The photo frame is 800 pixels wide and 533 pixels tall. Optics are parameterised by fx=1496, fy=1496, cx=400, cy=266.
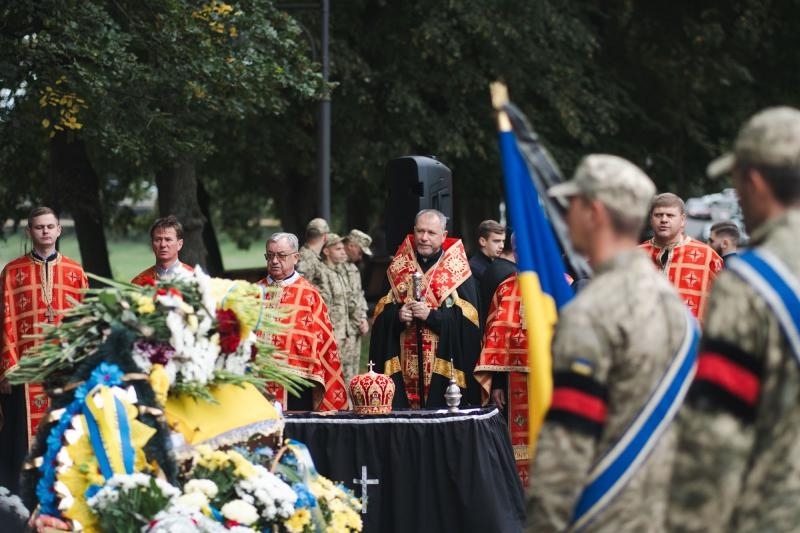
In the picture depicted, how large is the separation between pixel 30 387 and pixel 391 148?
12500 millimetres

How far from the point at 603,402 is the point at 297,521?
2409 mm

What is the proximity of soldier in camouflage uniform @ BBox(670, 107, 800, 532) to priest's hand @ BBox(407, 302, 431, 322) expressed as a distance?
23.7 ft

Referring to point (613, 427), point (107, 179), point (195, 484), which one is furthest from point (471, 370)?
point (107, 179)

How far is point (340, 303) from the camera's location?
53.4 feet

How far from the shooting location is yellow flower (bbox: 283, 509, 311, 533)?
20.6 ft

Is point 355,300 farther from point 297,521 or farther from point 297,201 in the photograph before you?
point 297,521

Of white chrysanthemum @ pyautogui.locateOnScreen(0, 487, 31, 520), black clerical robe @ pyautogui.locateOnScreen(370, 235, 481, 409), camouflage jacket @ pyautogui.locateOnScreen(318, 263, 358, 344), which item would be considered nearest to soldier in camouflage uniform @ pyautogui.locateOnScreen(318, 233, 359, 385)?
camouflage jacket @ pyautogui.locateOnScreen(318, 263, 358, 344)

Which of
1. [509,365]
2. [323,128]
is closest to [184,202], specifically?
[323,128]

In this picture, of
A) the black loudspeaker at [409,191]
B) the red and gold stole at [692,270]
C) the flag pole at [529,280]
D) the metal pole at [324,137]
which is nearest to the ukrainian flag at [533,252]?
the flag pole at [529,280]

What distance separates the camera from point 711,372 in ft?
12.8

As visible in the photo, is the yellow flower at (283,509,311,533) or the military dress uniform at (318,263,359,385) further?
the military dress uniform at (318,263,359,385)

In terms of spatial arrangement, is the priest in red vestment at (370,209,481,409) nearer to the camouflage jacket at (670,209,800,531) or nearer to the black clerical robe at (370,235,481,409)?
the black clerical robe at (370,235,481,409)

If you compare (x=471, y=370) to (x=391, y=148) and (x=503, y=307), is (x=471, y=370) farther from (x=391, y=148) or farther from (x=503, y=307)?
(x=391, y=148)

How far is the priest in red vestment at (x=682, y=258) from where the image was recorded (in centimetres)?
1034
